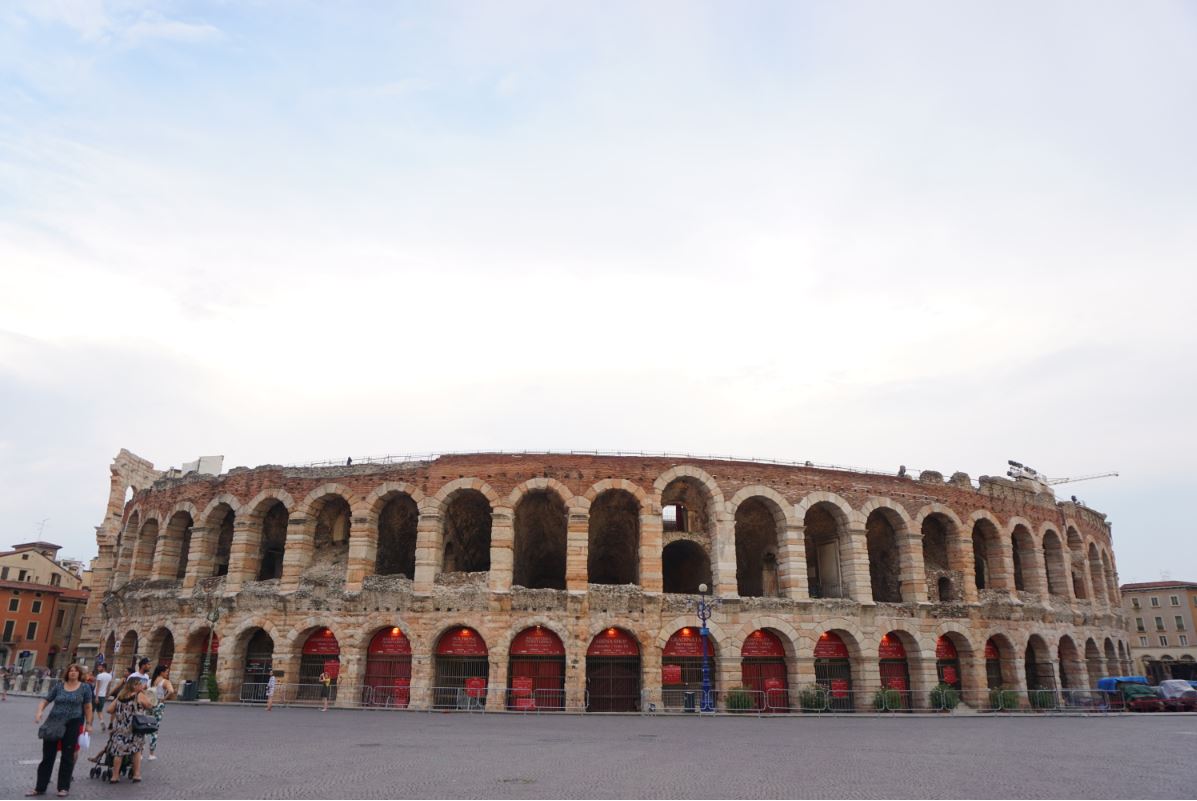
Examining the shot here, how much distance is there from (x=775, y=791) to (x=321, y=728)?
43.1ft

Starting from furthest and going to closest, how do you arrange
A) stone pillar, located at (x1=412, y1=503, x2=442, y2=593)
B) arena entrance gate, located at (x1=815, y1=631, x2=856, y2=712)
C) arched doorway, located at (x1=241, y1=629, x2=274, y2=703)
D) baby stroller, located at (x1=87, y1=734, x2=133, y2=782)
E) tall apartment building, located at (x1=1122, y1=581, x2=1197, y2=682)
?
tall apartment building, located at (x1=1122, y1=581, x2=1197, y2=682)
arched doorway, located at (x1=241, y1=629, x2=274, y2=703)
arena entrance gate, located at (x1=815, y1=631, x2=856, y2=712)
stone pillar, located at (x1=412, y1=503, x2=442, y2=593)
baby stroller, located at (x1=87, y1=734, x2=133, y2=782)

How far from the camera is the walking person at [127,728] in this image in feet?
34.0

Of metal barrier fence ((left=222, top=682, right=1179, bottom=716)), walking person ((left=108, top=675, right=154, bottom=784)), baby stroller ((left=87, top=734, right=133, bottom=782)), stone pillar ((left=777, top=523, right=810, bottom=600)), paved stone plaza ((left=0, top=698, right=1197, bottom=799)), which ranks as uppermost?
stone pillar ((left=777, top=523, right=810, bottom=600))

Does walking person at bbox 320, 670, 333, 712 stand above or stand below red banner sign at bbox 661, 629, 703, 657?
below

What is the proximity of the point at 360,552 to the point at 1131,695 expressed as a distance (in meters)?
33.1

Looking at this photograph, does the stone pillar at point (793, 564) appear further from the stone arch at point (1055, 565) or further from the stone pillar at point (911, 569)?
the stone arch at point (1055, 565)

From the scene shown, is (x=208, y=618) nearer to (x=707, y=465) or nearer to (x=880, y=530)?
(x=707, y=465)

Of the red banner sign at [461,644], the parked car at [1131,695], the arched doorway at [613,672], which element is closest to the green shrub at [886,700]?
the arched doorway at [613,672]

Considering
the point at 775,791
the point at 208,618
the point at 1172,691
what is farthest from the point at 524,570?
the point at 1172,691

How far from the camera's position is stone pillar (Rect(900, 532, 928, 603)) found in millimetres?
31062

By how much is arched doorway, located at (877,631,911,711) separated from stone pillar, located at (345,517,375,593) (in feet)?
69.9

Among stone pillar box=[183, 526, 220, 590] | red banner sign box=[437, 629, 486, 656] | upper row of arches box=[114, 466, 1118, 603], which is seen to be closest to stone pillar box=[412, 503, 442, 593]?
upper row of arches box=[114, 466, 1118, 603]

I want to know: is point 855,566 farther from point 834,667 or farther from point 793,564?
point 834,667

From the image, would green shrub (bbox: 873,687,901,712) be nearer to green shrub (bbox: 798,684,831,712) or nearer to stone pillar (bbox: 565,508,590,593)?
green shrub (bbox: 798,684,831,712)
